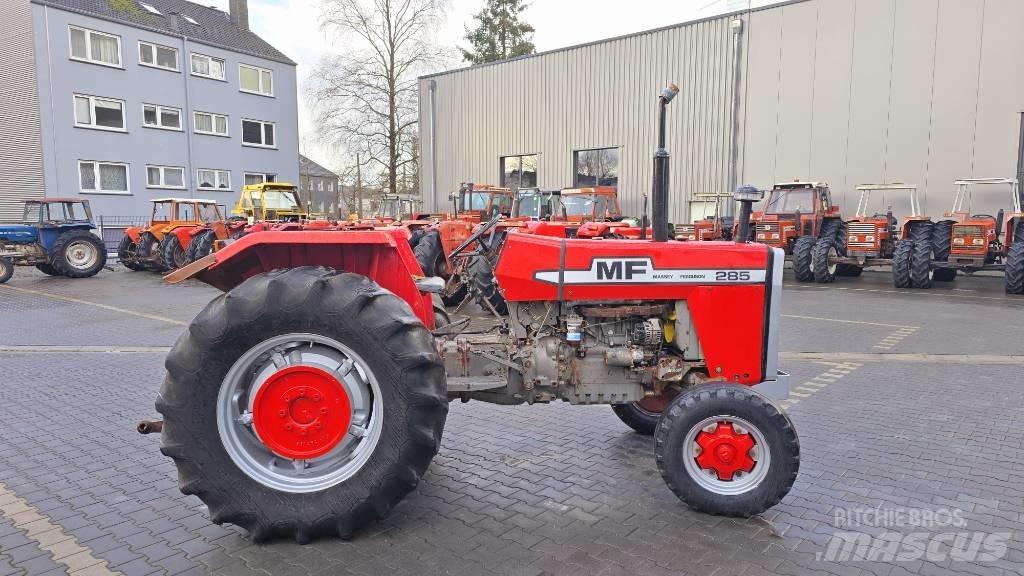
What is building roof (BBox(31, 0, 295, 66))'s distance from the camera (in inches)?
960

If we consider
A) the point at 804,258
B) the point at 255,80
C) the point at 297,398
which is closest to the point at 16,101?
the point at 255,80

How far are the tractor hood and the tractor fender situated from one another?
16.2m

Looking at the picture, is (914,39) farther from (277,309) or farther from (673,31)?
(277,309)

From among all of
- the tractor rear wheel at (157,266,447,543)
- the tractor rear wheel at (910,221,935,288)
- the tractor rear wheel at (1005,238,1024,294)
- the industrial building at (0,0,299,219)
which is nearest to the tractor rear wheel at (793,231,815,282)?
the tractor rear wheel at (910,221,935,288)

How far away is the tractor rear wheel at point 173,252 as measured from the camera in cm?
1673

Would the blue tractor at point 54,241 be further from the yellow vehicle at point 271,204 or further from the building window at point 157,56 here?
the building window at point 157,56

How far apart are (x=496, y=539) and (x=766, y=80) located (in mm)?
18192

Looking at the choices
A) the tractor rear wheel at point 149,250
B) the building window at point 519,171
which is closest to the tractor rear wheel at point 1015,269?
the building window at point 519,171

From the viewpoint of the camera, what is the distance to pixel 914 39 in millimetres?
16031

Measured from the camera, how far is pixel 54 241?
1658 cm

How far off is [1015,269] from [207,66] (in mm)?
28096

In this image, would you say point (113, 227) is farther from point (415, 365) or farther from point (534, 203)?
point (415, 365)

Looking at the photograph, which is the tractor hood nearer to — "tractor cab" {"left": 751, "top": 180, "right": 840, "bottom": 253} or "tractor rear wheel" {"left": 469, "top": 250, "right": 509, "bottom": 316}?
"tractor rear wheel" {"left": 469, "top": 250, "right": 509, "bottom": 316}

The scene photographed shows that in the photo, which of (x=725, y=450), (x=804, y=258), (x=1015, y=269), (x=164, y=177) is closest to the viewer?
(x=725, y=450)
